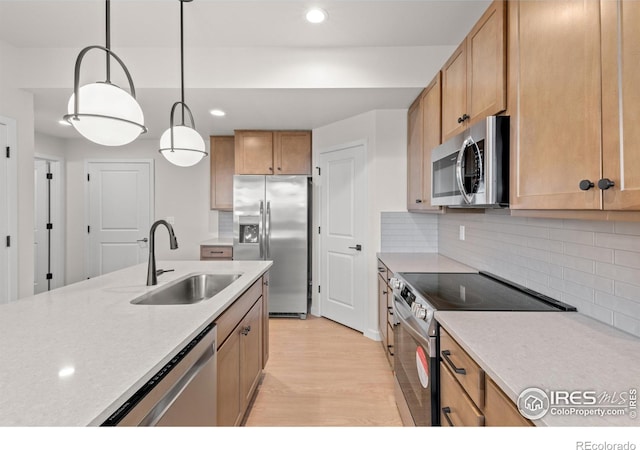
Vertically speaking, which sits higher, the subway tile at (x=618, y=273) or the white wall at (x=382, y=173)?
the white wall at (x=382, y=173)

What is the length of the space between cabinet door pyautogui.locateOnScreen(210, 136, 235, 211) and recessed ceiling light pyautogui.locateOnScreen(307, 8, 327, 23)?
2.37m

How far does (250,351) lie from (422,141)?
2061mm

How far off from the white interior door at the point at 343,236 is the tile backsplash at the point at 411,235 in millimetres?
249

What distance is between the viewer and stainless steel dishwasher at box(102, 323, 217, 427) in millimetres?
799

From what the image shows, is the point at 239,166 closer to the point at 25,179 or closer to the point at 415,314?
the point at 25,179

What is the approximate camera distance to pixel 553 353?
92 cm

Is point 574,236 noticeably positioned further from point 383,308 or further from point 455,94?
point 383,308

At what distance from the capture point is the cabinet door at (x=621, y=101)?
795 millimetres

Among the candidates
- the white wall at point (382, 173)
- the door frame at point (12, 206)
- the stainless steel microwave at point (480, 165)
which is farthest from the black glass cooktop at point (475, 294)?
the door frame at point (12, 206)

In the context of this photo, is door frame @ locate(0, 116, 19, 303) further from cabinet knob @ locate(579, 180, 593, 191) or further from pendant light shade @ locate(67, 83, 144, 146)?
cabinet knob @ locate(579, 180, 593, 191)

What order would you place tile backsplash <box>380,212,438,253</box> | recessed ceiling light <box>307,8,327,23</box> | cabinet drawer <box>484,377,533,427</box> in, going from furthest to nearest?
tile backsplash <box>380,212,438,253</box>, recessed ceiling light <box>307,8,327,23</box>, cabinet drawer <box>484,377,533,427</box>

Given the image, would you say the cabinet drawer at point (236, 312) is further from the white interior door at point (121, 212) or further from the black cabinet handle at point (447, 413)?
the white interior door at point (121, 212)

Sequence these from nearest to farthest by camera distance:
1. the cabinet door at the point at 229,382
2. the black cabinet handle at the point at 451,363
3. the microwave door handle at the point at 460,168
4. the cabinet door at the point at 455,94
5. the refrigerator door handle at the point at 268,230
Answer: the black cabinet handle at the point at 451,363
the cabinet door at the point at 229,382
the microwave door handle at the point at 460,168
the cabinet door at the point at 455,94
the refrigerator door handle at the point at 268,230

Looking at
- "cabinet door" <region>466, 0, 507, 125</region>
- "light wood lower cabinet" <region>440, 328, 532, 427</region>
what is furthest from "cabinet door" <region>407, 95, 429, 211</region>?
"light wood lower cabinet" <region>440, 328, 532, 427</region>
